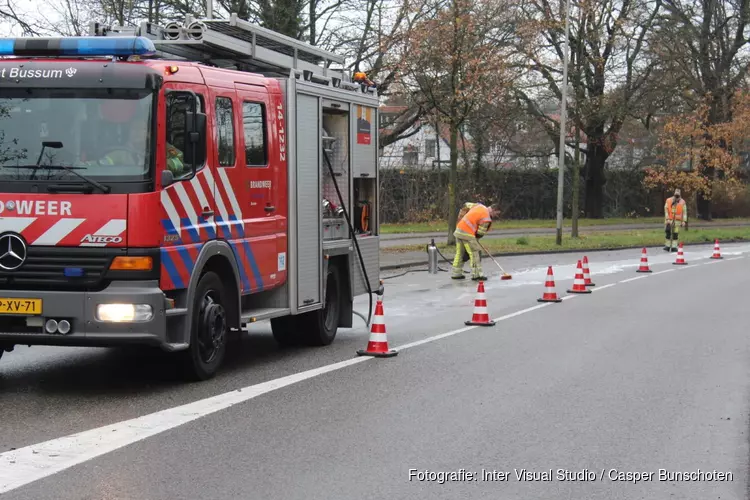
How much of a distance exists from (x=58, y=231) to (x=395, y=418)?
9.58 feet

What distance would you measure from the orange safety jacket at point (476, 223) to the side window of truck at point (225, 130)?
12182mm

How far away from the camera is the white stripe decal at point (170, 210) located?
27.3 ft

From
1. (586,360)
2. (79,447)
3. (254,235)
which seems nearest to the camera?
(79,447)

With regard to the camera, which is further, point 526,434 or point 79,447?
point 526,434

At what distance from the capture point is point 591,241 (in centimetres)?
3553

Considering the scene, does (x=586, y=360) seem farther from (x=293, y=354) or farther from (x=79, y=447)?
(x=79, y=447)

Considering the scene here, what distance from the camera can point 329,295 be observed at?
1205cm

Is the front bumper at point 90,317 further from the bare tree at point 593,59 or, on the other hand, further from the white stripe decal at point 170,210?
the bare tree at point 593,59

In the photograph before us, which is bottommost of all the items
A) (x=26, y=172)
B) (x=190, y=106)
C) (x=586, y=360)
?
(x=586, y=360)

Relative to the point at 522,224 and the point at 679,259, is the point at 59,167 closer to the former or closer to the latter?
the point at 679,259

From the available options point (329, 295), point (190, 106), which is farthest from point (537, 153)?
point (190, 106)

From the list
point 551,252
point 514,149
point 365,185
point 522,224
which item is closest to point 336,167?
point 365,185

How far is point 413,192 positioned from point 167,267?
37461mm

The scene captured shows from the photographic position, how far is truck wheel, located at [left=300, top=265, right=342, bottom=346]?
11664 millimetres
